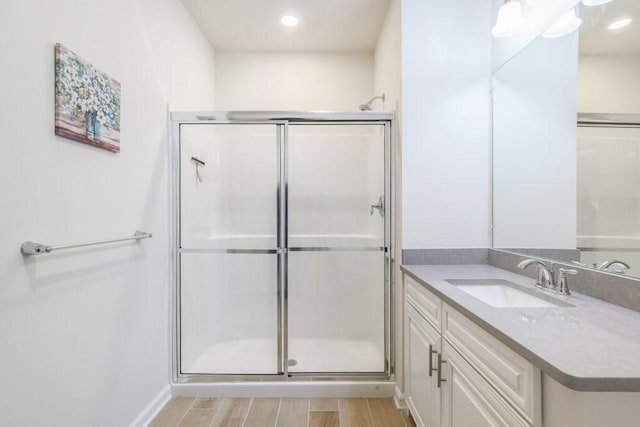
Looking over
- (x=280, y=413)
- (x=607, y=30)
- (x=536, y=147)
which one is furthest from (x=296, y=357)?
(x=607, y=30)

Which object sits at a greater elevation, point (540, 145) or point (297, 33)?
point (297, 33)

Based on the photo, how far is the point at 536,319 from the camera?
3.28ft

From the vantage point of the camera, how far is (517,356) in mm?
849

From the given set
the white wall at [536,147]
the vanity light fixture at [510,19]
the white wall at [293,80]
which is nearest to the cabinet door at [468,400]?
the white wall at [536,147]

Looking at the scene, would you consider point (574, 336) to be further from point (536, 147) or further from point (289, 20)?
point (289, 20)

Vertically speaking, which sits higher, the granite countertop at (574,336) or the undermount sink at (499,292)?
the granite countertop at (574,336)

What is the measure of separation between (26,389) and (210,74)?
8.63 feet

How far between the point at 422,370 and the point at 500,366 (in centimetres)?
75

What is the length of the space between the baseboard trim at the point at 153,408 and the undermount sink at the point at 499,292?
5.96ft

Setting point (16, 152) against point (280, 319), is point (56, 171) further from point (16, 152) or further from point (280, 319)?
point (280, 319)

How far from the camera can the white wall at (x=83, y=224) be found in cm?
103

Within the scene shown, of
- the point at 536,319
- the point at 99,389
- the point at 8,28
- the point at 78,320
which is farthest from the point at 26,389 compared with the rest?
the point at 536,319

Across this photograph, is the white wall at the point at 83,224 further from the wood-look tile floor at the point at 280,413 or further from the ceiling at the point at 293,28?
the ceiling at the point at 293,28

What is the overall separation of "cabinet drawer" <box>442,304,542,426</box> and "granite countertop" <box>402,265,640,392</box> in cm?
4
